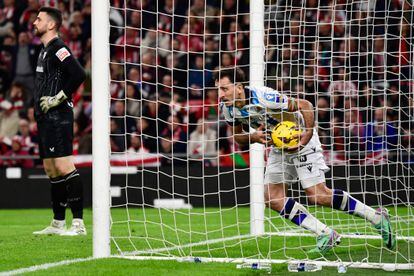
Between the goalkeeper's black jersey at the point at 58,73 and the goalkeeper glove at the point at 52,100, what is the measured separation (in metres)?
0.05

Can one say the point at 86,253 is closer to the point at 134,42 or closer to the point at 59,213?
the point at 59,213

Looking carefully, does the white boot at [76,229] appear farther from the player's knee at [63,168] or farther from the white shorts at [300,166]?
the white shorts at [300,166]

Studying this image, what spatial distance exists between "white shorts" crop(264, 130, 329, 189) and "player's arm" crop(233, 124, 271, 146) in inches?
11.8

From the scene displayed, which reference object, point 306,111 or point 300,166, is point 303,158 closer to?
point 300,166

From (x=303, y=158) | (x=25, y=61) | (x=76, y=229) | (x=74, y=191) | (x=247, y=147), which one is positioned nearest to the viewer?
(x=303, y=158)

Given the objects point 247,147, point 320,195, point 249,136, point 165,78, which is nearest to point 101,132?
point 249,136

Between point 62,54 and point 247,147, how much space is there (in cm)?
507

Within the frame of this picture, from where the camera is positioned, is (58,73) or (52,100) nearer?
(52,100)

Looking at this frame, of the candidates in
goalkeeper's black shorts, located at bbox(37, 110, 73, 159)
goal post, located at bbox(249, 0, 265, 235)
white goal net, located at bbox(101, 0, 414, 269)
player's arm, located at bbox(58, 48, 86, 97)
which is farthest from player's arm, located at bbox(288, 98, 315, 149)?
goalkeeper's black shorts, located at bbox(37, 110, 73, 159)

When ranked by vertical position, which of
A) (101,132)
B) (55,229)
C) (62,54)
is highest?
(62,54)

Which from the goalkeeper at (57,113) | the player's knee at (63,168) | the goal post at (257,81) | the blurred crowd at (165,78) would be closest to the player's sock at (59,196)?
the goalkeeper at (57,113)

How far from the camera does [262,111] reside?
27.4 ft

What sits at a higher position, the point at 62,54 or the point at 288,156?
the point at 62,54

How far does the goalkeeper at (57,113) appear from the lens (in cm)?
980
